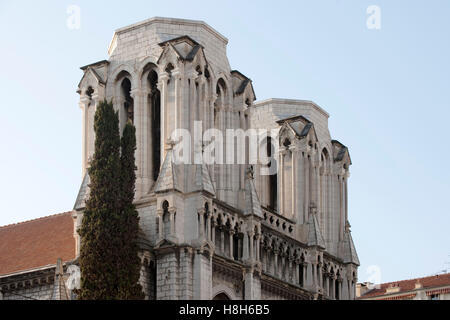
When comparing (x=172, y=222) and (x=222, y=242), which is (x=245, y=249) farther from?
(x=172, y=222)

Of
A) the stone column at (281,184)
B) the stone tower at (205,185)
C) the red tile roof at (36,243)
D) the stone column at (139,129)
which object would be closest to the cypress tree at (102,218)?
the stone tower at (205,185)

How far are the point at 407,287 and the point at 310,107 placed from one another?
21407 millimetres

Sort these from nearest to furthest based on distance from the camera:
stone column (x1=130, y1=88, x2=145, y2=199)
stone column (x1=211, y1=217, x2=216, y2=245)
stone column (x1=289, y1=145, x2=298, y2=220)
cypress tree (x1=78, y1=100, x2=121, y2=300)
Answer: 1. cypress tree (x1=78, y1=100, x2=121, y2=300)
2. stone column (x1=211, y1=217, x2=216, y2=245)
3. stone column (x1=130, y1=88, x2=145, y2=199)
4. stone column (x1=289, y1=145, x2=298, y2=220)

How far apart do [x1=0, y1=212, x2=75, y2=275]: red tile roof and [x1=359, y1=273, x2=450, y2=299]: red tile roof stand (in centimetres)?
2845

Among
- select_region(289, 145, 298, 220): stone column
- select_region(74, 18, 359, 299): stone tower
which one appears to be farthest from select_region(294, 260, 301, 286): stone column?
select_region(289, 145, 298, 220): stone column

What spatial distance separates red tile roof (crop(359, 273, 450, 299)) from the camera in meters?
74.6

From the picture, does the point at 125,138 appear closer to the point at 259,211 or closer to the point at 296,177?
the point at 259,211

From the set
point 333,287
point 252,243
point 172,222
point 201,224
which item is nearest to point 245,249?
point 252,243

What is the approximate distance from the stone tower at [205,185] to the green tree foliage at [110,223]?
7.66 feet

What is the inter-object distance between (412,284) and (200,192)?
34.8m

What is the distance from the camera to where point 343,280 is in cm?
5966

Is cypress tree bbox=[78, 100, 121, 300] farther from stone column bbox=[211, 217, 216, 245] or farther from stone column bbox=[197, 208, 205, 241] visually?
stone column bbox=[211, 217, 216, 245]
